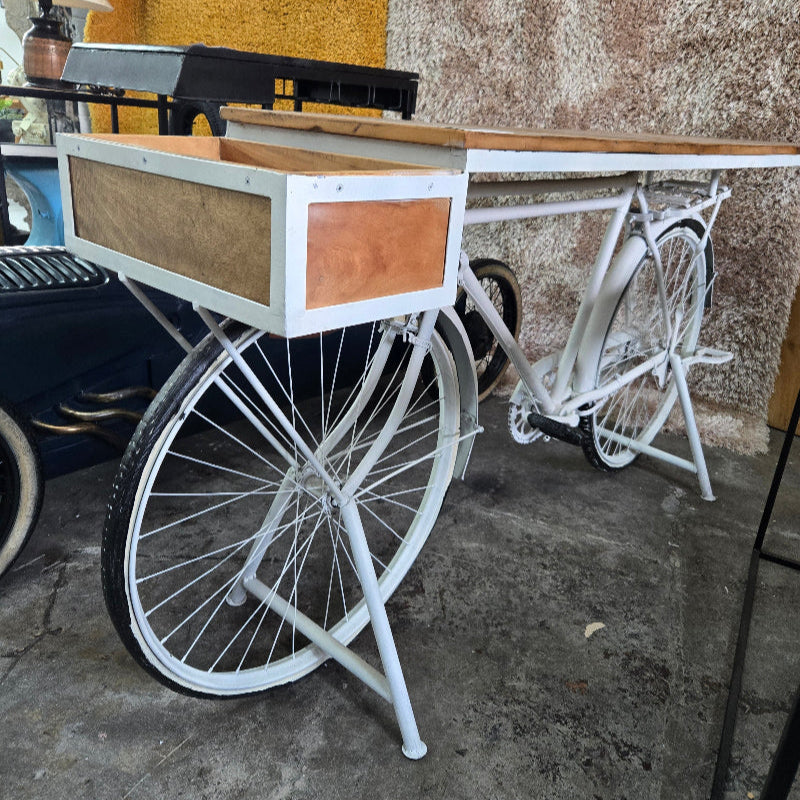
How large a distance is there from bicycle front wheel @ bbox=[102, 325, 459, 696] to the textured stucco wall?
84 centimetres

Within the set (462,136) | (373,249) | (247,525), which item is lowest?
(247,525)

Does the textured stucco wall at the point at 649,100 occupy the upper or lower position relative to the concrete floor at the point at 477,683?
upper

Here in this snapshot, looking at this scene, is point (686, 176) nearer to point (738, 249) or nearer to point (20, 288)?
point (738, 249)

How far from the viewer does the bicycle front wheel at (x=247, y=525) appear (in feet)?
3.12

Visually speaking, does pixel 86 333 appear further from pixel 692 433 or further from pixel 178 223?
pixel 692 433

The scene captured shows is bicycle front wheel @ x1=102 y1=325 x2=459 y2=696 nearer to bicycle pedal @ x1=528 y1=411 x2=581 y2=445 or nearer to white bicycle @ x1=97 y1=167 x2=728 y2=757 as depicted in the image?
white bicycle @ x1=97 y1=167 x2=728 y2=757

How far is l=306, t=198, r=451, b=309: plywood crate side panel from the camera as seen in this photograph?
690 mm

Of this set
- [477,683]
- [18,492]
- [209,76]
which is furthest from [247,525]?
[209,76]

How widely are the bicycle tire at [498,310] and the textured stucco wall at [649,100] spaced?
11.0 inches

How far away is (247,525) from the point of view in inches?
65.6

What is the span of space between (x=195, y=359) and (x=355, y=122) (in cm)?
38

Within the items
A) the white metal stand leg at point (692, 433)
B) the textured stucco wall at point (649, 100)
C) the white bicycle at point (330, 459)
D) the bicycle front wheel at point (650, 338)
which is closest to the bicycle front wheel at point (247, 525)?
the white bicycle at point (330, 459)

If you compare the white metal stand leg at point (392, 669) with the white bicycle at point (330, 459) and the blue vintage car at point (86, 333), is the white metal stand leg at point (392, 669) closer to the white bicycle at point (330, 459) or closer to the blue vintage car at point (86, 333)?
the white bicycle at point (330, 459)

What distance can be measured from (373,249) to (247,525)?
1.07 metres
